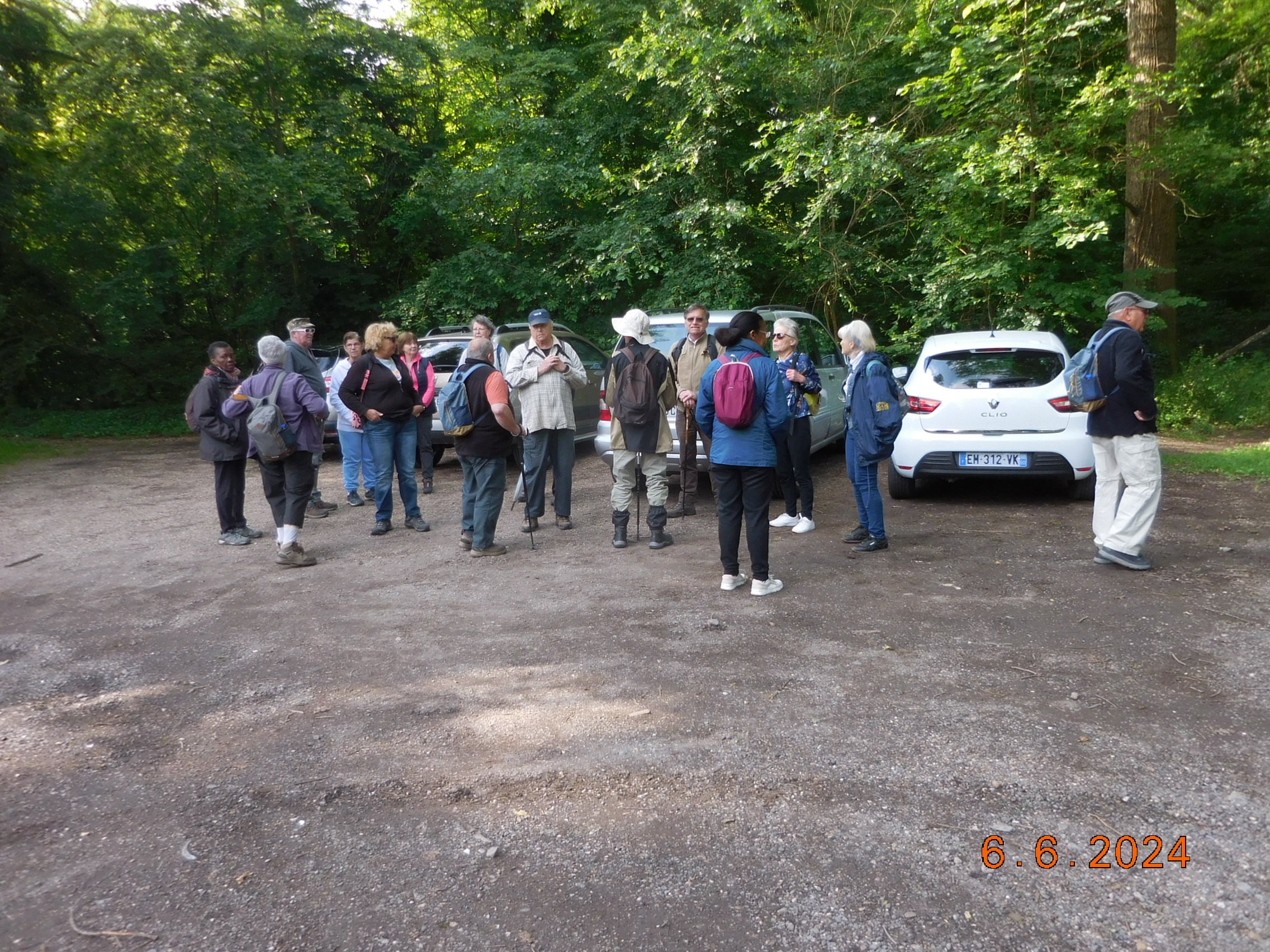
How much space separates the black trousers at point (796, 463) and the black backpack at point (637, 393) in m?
1.19

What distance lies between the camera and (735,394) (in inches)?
228

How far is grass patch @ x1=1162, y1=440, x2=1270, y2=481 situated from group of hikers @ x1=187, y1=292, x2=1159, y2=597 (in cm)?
473

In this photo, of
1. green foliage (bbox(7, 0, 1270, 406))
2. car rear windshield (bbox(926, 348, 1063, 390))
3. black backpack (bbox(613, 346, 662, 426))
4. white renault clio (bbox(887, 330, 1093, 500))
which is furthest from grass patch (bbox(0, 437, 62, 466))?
car rear windshield (bbox(926, 348, 1063, 390))

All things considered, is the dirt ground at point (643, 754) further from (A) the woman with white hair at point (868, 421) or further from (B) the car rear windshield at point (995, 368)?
(B) the car rear windshield at point (995, 368)

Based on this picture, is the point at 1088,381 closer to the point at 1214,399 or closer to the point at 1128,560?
the point at 1128,560

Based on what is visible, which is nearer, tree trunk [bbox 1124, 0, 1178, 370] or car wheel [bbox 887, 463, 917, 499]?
car wheel [bbox 887, 463, 917, 499]

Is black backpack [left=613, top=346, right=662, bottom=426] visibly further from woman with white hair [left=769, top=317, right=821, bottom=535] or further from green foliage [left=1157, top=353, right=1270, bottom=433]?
green foliage [left=1157, top=353, right=1270, bottom=433]

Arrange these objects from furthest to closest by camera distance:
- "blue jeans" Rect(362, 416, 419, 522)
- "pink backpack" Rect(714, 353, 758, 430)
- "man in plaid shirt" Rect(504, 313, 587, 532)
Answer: "blue jeans" Rect(362, 416, 419, 522), "man in plaid shirt" Rect(504, 313, 587, 532), "pink backpack" Rect(714, 353, 758, 430)

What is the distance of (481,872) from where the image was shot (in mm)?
3084

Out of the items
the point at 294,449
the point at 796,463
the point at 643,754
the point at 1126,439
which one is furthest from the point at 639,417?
the point at 643,754

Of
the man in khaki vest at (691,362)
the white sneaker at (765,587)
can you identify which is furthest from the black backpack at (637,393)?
the white sneaker at (765,587)

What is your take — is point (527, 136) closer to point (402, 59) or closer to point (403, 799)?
point (402, 59)

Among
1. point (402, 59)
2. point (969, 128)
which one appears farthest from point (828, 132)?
point (402, 59)
